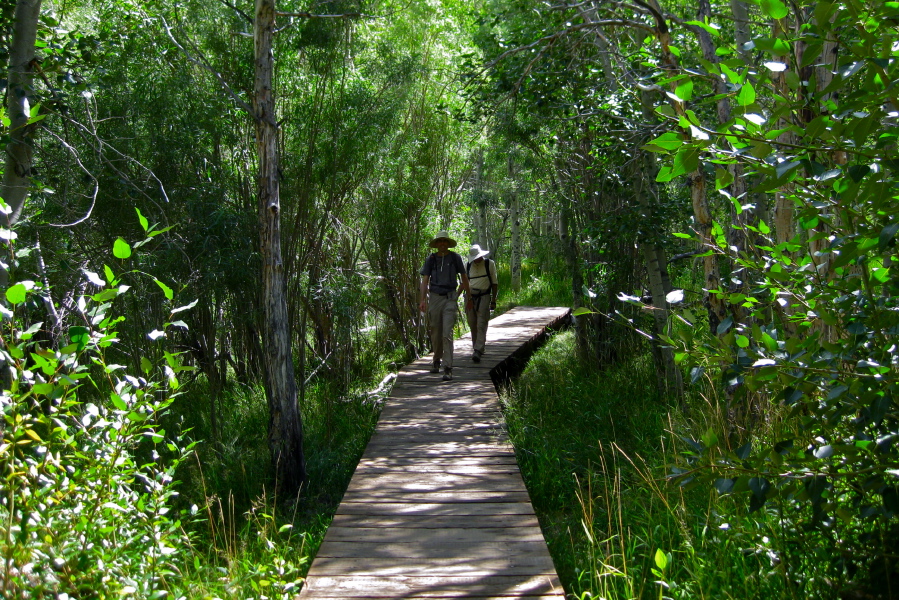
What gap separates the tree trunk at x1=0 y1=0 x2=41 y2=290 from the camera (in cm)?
418

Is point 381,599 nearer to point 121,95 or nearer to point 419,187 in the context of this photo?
point 121,95

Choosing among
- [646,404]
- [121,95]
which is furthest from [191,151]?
[646,404]

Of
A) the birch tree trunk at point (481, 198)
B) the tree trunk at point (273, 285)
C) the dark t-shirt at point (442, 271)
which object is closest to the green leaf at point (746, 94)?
the tree trunk at point (273, 285)

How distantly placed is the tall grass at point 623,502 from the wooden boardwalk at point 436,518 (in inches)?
13.0

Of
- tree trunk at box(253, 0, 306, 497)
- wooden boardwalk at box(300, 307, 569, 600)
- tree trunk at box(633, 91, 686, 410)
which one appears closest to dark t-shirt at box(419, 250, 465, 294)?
wooden boardwalk at box(300, 307, 569, 600)

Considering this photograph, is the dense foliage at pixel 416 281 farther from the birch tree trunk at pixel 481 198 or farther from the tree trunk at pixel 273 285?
the birch tree trunk at pixel 481 198

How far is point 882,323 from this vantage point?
8.30ft

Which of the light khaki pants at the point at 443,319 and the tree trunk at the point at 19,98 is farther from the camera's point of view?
the light khaki pants at the point at 443,319

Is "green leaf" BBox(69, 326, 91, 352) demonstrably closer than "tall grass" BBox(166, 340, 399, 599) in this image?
Yes

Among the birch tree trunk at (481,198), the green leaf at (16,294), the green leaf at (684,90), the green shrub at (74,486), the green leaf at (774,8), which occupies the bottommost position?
the green shrub at (74,486)

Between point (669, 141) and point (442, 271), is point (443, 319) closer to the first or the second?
point (442, 271)

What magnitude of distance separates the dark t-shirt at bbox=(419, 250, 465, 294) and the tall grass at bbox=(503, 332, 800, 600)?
4.82 feet

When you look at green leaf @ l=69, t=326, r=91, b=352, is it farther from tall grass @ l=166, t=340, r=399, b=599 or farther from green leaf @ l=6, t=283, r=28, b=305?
tall grass @ l=166, t=340, r=399, b=599

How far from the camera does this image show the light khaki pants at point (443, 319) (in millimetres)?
8617
